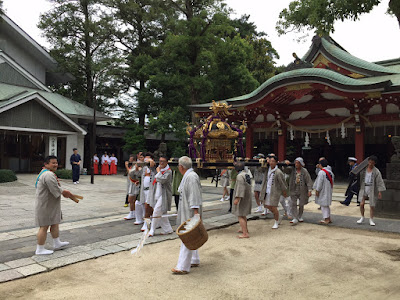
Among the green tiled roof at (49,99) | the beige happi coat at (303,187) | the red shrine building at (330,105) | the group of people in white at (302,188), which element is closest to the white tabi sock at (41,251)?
the group of people in white at (302,188)

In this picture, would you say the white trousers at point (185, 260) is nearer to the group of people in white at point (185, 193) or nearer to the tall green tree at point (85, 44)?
the group of people in white at point (185, 193)

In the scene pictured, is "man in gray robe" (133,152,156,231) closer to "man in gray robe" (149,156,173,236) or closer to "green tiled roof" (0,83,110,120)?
"man in gray robe" (149,156,173,236)

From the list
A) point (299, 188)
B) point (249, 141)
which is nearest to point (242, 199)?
point (299, 188)

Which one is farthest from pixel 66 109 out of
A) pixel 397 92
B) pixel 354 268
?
pixel 354 268

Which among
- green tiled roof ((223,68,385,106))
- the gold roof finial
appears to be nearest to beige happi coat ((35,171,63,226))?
the gold roof finial

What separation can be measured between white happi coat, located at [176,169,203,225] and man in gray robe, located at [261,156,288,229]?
315cm

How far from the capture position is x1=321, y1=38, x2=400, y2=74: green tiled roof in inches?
618

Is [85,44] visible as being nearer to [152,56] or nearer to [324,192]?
[152,56]

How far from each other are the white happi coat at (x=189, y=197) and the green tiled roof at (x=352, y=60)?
14.4m

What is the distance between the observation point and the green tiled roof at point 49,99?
1762 centimetres

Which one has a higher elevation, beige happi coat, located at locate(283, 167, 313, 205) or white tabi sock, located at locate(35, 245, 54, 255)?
beige happi coat, located at locate(283, 167, 313, 205)

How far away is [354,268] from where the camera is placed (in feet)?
15.7

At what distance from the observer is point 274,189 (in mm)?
7641

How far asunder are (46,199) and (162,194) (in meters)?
2.31
